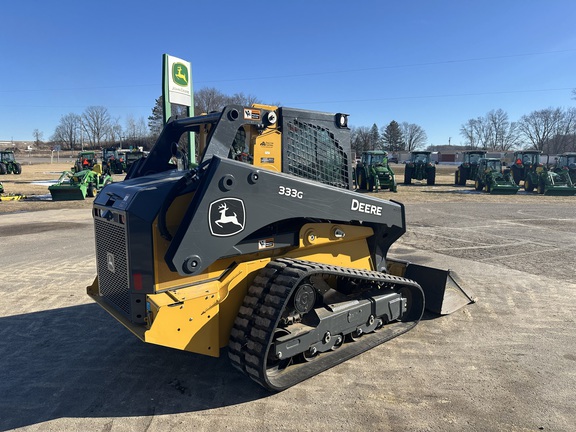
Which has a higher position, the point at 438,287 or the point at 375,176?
the point at 375,176

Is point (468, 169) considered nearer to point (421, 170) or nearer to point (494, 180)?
point (421, 170)

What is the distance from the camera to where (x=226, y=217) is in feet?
10.6

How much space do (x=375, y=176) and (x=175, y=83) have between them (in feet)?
37.3

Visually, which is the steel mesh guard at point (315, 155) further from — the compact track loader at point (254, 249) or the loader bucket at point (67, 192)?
the loader bucket at point (67, 192)

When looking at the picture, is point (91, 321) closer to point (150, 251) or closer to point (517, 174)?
point (150, 251)

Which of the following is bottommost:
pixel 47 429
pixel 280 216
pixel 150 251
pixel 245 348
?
pixel 47 429

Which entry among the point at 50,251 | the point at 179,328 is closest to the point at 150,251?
the point at 179,328

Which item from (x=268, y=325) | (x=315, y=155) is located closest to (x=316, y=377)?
(x=268, y=325)

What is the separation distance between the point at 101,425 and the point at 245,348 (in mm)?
1191

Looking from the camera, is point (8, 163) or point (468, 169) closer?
point (468, 169)

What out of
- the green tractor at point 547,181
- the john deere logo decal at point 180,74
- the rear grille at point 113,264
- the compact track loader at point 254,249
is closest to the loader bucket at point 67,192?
the john deere logo decal at point 180,74

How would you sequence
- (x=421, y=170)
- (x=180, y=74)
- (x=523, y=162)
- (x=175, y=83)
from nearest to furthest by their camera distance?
(x=175, y=83) → (x=180, y=74) → (x=523, y=162) → (x=421, y=170)

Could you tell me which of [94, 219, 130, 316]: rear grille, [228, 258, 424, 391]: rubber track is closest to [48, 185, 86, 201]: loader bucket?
[94, 219, 130, 316]: rear grille

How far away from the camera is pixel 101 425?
122 inches
